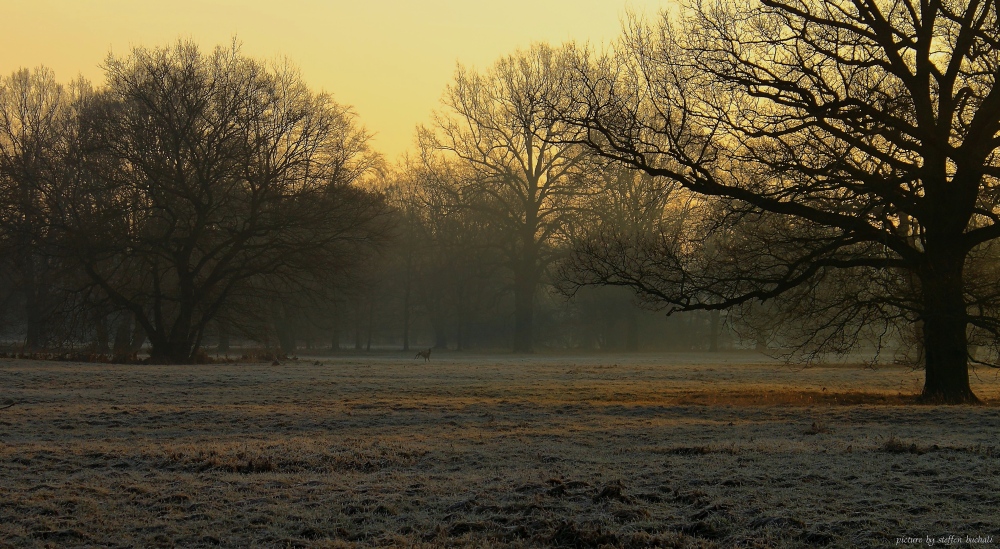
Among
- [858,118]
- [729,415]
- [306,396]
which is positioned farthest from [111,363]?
[858,118]

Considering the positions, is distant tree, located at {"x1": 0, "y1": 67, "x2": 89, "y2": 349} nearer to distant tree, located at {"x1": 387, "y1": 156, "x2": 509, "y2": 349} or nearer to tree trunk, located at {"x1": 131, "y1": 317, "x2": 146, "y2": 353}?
tree trunk, located at {"x1": 131, "y1": 317, "x2": 146, "y2": 353}

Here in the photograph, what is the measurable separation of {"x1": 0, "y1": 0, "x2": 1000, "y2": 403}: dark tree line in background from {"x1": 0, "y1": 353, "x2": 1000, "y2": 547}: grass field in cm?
333

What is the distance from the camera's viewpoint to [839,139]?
63.9 feet

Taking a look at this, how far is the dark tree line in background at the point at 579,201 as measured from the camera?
18594mm

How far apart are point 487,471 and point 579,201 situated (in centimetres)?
4774

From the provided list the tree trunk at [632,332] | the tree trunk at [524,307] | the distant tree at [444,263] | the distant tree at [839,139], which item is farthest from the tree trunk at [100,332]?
the tree trunk at [632,332]

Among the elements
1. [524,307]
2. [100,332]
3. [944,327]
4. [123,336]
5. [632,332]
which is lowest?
[123,336]

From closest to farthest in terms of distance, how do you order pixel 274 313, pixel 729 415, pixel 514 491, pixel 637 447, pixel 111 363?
pixel 514 491 → pixel 637 447 → pixel 729 415 → pixel 111 363 → pixel 274 313

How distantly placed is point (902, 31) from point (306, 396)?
15858 mm

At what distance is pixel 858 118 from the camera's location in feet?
60.3

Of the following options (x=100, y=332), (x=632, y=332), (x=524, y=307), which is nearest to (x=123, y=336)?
(x=100, y=332)

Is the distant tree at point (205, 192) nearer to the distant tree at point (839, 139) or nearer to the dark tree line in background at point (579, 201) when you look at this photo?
the dark tree line in background at point (579, 201)

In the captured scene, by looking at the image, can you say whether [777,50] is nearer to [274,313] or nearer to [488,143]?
[274,313]

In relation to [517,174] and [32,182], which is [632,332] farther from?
[32,182]
